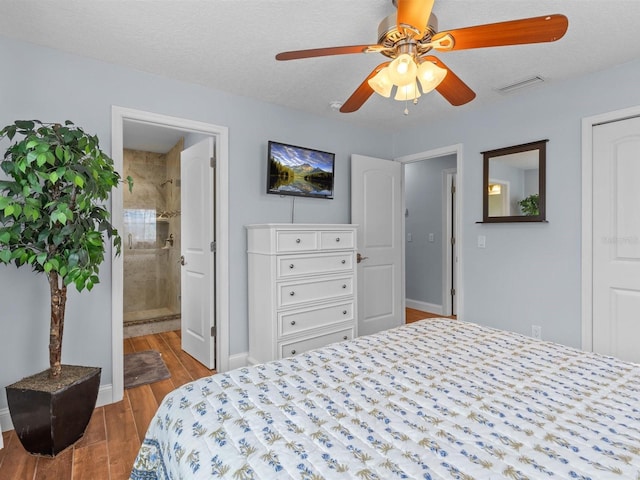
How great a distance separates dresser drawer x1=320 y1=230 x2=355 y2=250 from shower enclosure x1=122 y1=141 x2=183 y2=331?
2517mm

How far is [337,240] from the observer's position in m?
3.15

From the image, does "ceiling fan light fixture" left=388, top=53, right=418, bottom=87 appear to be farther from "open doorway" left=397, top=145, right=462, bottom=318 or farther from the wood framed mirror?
"open doorway" left=397, top=145, right=462, bottom=318

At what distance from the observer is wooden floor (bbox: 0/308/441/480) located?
1804mm

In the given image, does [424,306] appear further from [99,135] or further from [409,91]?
[99,135]

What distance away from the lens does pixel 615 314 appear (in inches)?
102

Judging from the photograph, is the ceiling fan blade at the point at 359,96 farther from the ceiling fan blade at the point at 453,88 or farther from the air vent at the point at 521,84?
the air vent at the point at 521,84

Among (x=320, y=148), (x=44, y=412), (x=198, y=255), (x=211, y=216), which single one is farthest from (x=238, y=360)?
(x=320, y=148)

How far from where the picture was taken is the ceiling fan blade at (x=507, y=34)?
134 centimetres

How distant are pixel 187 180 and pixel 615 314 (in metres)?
3.77

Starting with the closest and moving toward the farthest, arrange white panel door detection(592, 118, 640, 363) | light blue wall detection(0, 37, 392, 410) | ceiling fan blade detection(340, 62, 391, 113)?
ceiling fan blade detection(340, 62, 391, 113) → light blue wall detection(0, 37, 392, 410) → white panel door detection(592, 118, 640, 363)

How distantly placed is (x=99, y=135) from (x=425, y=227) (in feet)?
13.9

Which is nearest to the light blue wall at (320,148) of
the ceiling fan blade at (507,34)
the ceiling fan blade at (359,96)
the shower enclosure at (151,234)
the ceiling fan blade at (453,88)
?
the ceiling fan blade at (359,96)

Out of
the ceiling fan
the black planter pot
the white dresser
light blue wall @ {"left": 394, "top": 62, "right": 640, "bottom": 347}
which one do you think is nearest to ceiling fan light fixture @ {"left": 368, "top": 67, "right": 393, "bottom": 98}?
the ceiling fan

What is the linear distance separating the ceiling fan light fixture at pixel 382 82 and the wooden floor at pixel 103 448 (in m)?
2.35
